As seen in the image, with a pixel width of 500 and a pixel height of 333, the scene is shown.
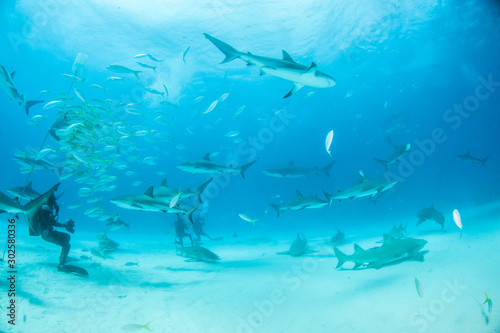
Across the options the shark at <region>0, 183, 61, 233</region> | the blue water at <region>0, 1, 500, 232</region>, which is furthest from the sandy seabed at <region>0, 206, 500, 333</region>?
the blue water at <region>0, 1, 500, 232</region>

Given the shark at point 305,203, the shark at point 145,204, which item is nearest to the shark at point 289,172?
the shark at point 305,203

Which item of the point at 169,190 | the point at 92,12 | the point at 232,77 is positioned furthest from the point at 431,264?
the point at 232,77

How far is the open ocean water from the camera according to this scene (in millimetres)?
4342

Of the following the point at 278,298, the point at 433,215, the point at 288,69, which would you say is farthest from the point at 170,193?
the point at 433,215

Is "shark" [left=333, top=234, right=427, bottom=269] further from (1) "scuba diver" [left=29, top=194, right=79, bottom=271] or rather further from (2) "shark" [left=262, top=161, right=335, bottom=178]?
(1) "scuba diver" [left=29, top=194, right=79, bottom=271]

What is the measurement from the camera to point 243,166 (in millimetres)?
8039

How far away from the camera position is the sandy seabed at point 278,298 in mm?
3684

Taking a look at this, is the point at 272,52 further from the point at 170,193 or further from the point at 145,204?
the point at 145,204

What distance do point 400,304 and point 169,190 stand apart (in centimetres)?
538

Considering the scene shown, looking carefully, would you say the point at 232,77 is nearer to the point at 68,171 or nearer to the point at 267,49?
the point at 267,49

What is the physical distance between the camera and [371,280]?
17.8 ft

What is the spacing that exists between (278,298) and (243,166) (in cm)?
419

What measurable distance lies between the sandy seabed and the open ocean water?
4 cm

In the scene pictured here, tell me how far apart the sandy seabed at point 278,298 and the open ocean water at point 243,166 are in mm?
44
